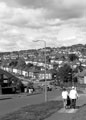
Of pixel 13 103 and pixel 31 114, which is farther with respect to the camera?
pixel 13 103

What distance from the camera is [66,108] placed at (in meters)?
23.4

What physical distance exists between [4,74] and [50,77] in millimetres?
78818

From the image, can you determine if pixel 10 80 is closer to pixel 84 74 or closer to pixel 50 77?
pixel 84 74

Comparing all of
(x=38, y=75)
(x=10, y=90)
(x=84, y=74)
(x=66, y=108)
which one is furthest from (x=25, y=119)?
(x=38, y=75)

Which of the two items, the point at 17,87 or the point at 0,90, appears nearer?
the point at 0,90

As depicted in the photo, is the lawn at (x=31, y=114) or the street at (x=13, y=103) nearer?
the lawn at (x=31, y=114)

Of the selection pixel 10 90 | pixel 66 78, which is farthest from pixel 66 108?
pixel 66 78

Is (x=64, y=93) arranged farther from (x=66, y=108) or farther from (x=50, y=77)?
(x=50, y=77)

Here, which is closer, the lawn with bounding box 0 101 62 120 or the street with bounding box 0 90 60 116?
the lawn with bounding box 0 101 62 120

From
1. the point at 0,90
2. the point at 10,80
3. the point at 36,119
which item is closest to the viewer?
the point at 36,119

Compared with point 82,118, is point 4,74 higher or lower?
higher

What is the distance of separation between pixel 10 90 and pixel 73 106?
69690 mm

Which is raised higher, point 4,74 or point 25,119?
point 4,74

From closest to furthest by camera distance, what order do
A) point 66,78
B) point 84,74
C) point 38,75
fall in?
point 84,74 → point 66,78 → point 38,75
